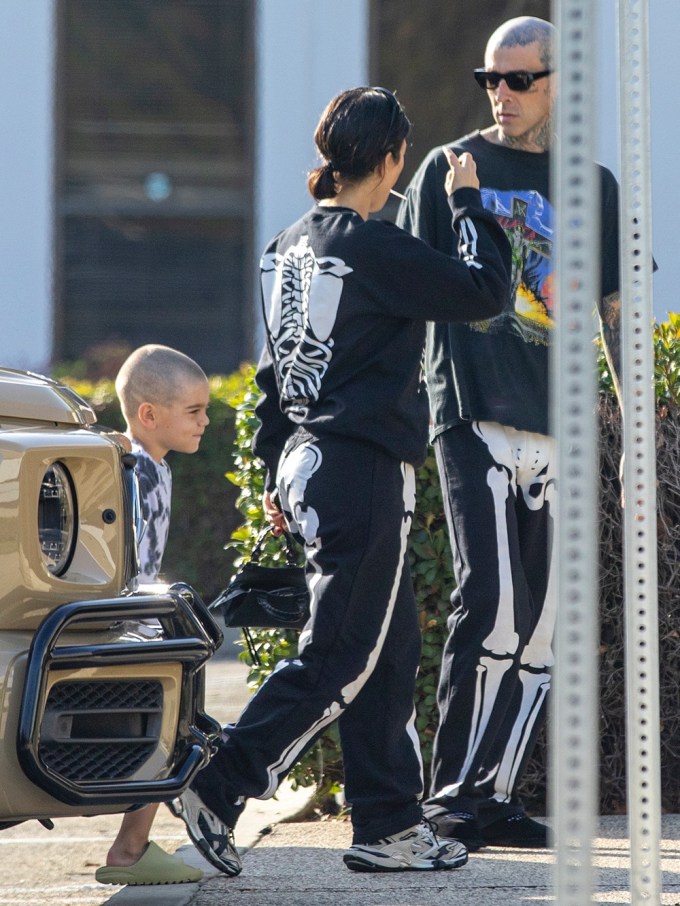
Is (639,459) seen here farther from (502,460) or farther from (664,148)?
(664,148)

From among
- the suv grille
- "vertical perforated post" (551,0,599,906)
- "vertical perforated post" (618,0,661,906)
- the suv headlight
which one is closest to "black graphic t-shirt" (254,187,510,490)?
the suv headlight

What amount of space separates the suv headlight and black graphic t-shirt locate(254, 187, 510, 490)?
0.81m

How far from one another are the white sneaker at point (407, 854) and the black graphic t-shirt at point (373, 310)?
90 cm

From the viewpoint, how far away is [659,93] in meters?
11.3

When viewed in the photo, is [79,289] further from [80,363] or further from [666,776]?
[666,776]

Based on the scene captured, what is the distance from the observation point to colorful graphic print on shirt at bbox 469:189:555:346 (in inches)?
153

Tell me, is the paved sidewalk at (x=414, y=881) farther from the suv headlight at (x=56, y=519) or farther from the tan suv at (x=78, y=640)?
the suv headlight at (x=56, y=519)

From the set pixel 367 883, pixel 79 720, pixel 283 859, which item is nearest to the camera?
pixel 79 720


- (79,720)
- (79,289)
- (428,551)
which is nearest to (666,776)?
(428,551)

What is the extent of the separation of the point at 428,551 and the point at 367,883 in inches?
43.4

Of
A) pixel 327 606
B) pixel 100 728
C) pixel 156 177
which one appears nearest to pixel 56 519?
pixel 100 728

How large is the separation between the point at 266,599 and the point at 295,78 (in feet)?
30.1

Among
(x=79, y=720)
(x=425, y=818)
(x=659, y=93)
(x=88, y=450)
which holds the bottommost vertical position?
(x=425, y=818)

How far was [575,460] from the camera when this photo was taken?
5.11ft
